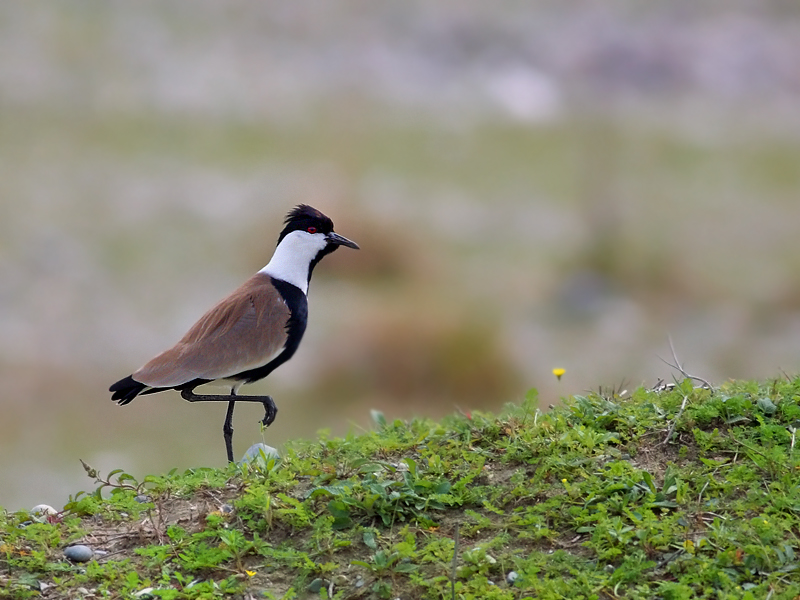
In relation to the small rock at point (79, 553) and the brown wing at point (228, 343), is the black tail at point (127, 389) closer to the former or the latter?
the brown wing at point (228, 343)

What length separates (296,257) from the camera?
5.28 metres

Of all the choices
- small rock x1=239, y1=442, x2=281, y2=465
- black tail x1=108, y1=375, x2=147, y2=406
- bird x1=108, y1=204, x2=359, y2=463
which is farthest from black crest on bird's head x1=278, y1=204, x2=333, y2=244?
small rock x1=239, y1=442, x2=281, y2=465

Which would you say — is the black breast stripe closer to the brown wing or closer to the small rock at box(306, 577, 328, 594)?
the brown wing

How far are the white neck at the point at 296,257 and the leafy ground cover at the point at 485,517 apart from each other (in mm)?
1239

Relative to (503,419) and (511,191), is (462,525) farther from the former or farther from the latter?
(511,191)

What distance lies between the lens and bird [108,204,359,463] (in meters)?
4.77

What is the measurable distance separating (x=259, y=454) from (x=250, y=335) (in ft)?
2.77

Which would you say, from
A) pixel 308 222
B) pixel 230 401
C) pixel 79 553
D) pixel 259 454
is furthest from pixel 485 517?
pixel 308 222

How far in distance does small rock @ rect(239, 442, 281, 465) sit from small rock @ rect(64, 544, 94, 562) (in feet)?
2.66

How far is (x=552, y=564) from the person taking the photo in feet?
10.6

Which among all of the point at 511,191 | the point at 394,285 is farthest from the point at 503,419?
the point at 511,191

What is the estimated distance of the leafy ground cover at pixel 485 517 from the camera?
3191 mm

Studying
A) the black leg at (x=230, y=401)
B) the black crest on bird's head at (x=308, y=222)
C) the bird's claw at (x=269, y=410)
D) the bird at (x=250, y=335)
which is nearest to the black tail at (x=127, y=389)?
the bird at (x=250, y=335)

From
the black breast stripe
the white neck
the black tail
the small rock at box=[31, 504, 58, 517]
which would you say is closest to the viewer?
the small rock at box=[31, 504, 58, 517]
